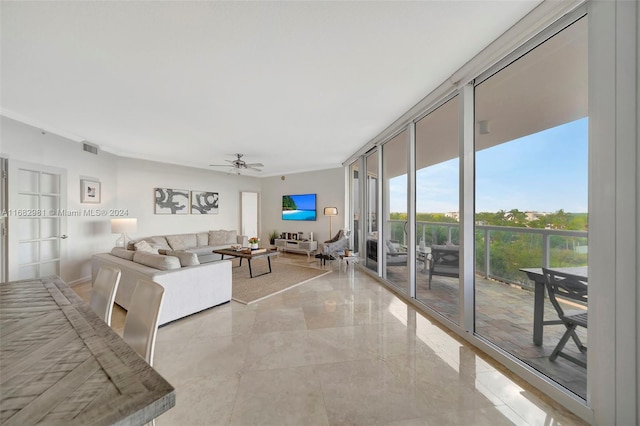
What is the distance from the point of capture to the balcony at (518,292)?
1812 mm

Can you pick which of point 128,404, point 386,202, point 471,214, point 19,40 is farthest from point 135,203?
point 471,214

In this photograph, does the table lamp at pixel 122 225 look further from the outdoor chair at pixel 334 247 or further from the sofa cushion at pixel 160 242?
the outdoor chair at pixel 334 247

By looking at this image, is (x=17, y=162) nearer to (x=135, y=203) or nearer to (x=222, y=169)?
(x=135, y=203)

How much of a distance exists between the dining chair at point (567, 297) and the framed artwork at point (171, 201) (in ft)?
23.4

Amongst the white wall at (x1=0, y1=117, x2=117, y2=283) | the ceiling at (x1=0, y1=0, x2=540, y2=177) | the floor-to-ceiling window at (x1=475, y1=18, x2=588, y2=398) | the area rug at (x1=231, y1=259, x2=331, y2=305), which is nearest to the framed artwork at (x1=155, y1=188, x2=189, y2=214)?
the white wall at (x1=0, y1=117, x2=117, y2=283)

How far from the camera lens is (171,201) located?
6.30m

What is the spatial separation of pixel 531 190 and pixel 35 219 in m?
6.39

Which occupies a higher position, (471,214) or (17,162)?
(17,162)

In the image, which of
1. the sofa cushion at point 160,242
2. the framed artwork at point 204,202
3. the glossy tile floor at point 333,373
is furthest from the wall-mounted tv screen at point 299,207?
the glossy tile floor at point 333,373

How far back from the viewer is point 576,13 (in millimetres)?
1581

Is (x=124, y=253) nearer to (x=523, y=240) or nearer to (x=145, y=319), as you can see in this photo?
(x=145, y=319)

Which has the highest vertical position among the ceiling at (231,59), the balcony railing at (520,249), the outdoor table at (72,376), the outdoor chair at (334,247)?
the ceiling at (231,59)

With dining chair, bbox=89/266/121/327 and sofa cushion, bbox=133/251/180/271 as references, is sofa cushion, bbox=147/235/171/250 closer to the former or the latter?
sofa cushion, bbox=133/251/180/271

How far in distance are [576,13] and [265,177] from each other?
25.3ft
